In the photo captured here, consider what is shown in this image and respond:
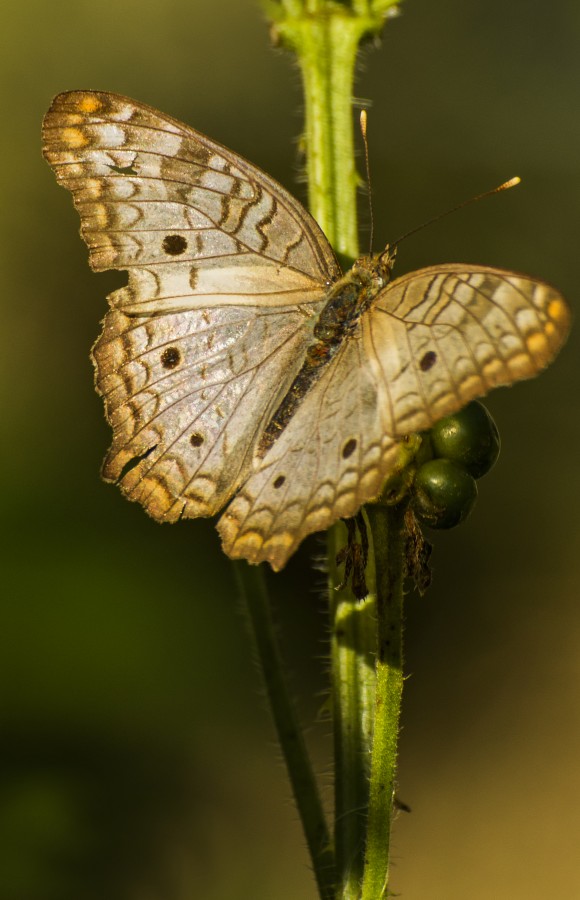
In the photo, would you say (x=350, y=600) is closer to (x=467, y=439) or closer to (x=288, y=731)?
(x=288, y=731)

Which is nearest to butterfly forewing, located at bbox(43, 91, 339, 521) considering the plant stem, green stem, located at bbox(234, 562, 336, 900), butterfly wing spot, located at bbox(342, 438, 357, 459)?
the plant stem

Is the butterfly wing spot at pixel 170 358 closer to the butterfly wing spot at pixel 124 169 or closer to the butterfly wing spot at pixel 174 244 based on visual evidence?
the butterfly wing spot at pixel 174 244

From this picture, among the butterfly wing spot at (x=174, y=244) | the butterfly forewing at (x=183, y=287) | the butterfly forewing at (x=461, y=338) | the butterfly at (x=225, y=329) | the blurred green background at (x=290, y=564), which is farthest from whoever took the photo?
the blurred green background at (x=290, y=564)

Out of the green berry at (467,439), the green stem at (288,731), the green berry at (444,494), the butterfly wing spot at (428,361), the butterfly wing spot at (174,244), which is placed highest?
the butterfly wing spot at (174,244)

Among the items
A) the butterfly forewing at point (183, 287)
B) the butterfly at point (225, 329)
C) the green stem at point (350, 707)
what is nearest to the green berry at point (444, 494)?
the butterfly at point (225, 329)

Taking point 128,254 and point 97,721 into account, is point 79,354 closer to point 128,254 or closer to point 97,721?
point 97,721

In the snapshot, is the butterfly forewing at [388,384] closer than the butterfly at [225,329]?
Yes

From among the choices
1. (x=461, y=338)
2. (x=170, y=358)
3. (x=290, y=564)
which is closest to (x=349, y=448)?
(x=461, y=338)
